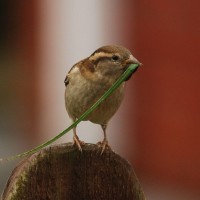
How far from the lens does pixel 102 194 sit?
2609mm

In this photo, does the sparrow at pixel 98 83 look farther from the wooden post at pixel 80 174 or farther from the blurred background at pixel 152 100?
the blurred background at pixel 152 100

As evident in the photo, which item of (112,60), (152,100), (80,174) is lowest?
(152,100)

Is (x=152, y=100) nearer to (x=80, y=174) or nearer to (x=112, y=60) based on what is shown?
(x=112, y=60)

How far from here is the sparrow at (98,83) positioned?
10.1ft

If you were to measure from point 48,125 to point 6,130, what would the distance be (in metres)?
0.92

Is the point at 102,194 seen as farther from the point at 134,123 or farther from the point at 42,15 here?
the point at 42,15

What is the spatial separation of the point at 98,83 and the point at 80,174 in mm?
781

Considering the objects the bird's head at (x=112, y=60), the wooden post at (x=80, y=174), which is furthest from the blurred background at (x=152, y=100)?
the wooden post at (x=80, y=174)

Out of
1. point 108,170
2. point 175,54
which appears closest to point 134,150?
point 175,54

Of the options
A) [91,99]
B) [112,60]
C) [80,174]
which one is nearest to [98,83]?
[91,99]

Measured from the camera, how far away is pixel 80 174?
8.57 feet

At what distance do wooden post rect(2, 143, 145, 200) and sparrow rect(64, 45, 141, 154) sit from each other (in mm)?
410

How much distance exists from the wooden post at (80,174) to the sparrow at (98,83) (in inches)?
16.1

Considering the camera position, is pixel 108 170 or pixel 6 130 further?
pixel 6 130
